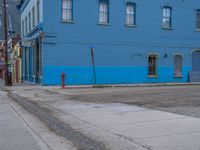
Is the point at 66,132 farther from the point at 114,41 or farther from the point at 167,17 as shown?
the point at 167,17

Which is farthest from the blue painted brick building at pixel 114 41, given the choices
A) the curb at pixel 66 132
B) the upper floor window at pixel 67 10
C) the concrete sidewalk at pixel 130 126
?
the concrete sidewalk at pixel 130 126

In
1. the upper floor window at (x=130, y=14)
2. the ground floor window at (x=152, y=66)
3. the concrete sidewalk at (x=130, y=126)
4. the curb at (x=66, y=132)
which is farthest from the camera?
the ground floor window at (x=152, y=66)

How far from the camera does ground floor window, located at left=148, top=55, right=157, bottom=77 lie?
36.7m

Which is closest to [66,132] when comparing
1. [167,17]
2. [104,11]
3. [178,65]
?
[104,11]

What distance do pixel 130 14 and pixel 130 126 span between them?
2591 cm

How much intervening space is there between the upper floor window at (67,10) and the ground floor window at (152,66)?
26.9ft

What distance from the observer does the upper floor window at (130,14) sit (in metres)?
35.5

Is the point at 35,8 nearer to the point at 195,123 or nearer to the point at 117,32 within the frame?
the point at 117,32

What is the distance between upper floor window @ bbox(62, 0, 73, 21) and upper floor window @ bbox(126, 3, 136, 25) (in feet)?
16.8

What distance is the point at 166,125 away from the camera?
10.3m

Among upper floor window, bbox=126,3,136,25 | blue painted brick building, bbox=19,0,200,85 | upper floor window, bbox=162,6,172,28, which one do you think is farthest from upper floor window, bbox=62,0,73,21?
upper floor window, bbox=162,6,172,28

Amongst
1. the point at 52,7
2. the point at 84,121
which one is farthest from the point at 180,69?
the point at 84,121

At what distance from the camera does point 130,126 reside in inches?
417

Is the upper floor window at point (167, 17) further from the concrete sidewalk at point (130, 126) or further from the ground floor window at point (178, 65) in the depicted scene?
the concrete sidewalk at point (130, 126)
